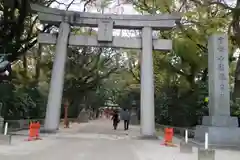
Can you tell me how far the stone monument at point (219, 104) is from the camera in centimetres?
1430

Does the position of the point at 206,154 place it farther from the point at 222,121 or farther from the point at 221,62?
the point at 221,62

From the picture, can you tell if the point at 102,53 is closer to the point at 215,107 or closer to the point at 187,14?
the point at 187,14

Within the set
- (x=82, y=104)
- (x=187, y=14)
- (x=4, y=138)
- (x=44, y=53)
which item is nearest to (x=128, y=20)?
(x=187, y=14)

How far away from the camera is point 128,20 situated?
18750 millimetres

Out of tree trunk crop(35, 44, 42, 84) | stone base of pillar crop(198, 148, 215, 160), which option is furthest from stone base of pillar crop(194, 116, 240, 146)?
tree trunk crop(35, 44, 42, 84)

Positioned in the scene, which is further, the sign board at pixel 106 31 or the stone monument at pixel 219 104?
the sign board at pixel 106 31

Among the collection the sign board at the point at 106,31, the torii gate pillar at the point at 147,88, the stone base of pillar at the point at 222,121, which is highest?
the sign board at the point at 106,31

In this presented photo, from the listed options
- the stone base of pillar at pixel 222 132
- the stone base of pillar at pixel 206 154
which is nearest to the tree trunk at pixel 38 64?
the stone base of pillar at pixel 222 132

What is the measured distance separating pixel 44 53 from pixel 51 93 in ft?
44.9

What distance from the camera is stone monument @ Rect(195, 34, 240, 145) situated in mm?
14297

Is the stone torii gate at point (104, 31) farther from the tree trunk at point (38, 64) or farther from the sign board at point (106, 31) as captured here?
the tree trunk at point (38, 64)

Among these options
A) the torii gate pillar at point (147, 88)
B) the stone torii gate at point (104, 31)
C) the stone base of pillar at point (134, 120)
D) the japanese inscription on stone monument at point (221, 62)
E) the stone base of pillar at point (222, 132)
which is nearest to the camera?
the stone base of pillar at point (222, 132)

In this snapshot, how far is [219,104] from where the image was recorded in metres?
15.0

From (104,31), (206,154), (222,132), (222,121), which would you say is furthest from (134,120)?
(206,154)
